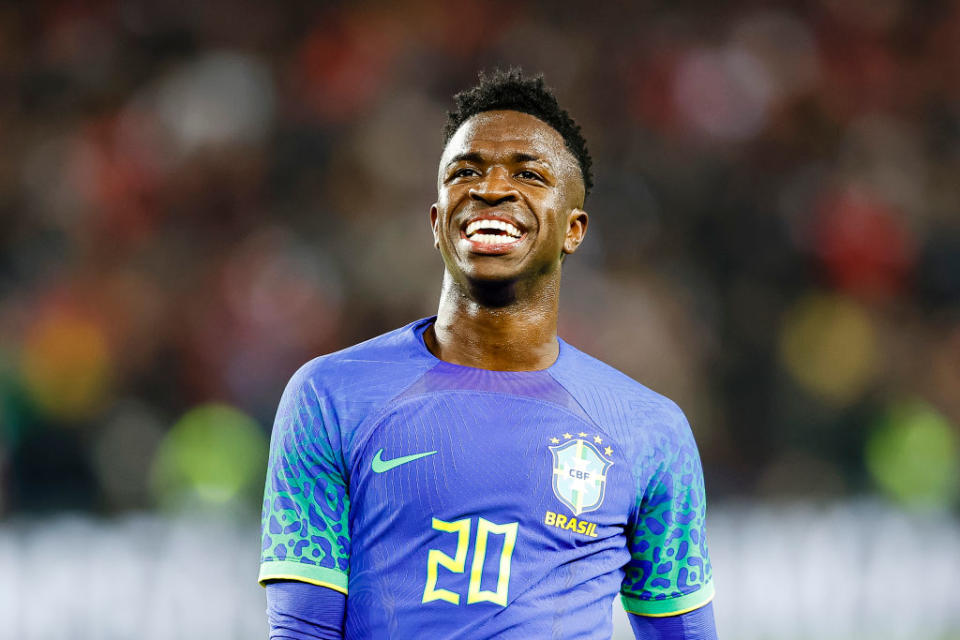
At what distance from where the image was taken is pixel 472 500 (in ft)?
7.59

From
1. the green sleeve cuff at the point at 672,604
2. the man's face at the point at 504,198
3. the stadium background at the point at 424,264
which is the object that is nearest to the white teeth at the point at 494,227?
the man's face at the point at 504,198

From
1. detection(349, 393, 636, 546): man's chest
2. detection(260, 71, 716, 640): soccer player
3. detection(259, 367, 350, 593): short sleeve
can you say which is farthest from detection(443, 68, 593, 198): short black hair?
detection(259, 367, 350, 593): short sleeve

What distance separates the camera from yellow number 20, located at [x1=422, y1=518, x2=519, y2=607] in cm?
225

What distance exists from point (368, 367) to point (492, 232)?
0.46 metres

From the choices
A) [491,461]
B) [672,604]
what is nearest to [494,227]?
[491,461]

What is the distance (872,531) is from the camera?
290 inches

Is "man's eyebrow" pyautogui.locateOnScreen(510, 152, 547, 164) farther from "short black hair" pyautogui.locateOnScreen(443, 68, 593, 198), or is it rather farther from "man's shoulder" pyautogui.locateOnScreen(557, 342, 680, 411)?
"man's shoulder" pyautogui.locateOnScreen(557, 342, 680, 411)

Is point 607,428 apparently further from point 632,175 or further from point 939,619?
point 632,175

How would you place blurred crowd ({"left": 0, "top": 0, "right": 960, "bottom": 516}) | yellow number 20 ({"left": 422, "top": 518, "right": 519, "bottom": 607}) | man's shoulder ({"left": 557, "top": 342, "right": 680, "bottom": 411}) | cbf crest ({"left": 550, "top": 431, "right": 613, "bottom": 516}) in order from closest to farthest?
yellow number 20 ({"left": 422, "top": 518, "right": 519, "bottom": 607})
cbf crest ({"left": 550, "top": 431, "right": 613, "bottom": 516})
man's shoulder ({"left": 557, "top": 342, "right": 680, "bottom": 411})
blurred crowd ({"left": 0, "top": 0, "right": 960, "bottom": 516})

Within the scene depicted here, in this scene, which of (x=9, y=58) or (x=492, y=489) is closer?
(x=492, y=489)

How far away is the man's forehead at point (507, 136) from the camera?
2.62m

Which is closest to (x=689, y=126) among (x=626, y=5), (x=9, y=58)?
(x=626, y=5)

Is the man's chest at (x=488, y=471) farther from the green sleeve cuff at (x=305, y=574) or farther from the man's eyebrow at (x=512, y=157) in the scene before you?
the man's eyebrow at (x=512, y=157)

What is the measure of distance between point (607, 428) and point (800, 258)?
644cm
